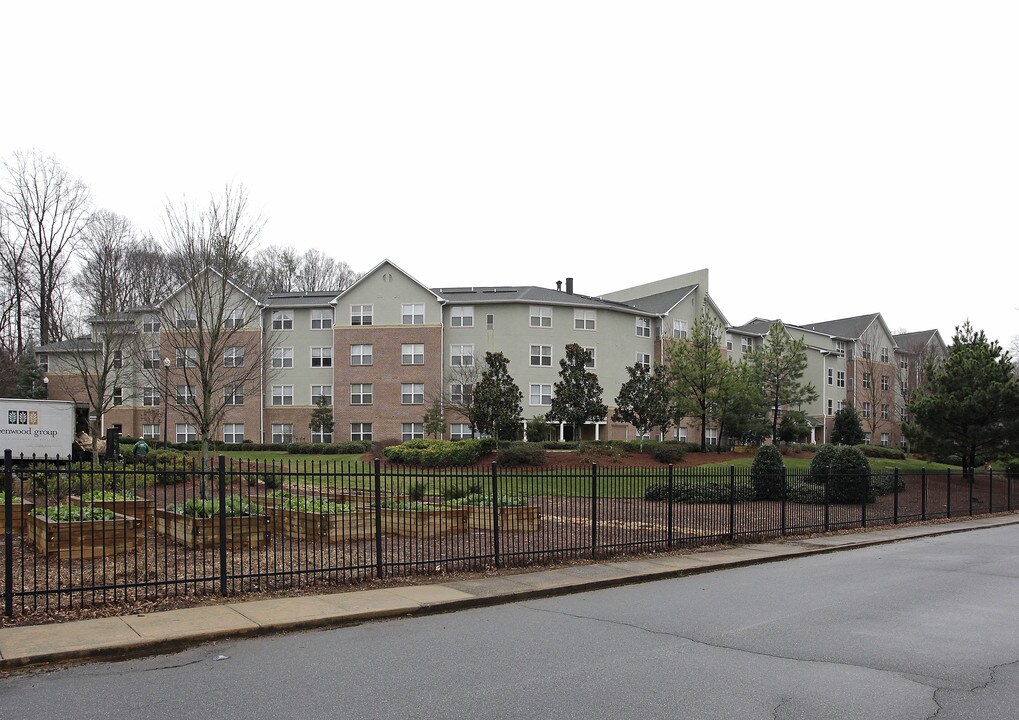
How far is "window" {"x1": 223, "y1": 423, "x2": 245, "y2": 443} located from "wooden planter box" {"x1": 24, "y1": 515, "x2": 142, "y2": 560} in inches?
1701

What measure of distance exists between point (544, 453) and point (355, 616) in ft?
89.4

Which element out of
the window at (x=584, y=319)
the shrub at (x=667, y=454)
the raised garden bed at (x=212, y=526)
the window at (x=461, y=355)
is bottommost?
the shrub at (x=667, y=454)

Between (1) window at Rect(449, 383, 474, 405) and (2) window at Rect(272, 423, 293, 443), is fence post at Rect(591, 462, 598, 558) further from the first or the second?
(2) window at Rect(272, 423, 293, 443)

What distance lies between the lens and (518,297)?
52562 millimetres

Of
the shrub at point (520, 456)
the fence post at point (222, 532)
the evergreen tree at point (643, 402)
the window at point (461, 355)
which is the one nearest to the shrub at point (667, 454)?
the evergreen tree at point (643, 402)

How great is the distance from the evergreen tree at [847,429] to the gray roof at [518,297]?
17.9m

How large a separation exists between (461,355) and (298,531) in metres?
41.2

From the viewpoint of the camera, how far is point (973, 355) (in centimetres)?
3519

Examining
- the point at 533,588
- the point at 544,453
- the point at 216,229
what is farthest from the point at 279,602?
the point at 544,453

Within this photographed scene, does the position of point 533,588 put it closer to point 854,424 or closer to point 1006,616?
point 1006,616

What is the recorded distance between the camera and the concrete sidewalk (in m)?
7.43

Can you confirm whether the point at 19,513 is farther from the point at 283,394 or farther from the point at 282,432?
the point at 283,394

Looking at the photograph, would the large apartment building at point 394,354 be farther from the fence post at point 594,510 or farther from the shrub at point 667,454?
the fence post at point 594,510

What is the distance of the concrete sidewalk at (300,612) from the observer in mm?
7430
